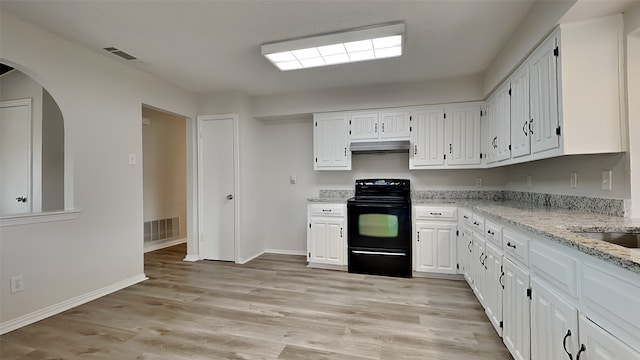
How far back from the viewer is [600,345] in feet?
3.21

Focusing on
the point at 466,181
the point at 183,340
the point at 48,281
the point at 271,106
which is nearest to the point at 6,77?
the point at 48,281

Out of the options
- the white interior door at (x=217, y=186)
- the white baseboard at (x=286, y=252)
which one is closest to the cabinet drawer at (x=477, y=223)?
the white baseboard at (x=286, y=252)

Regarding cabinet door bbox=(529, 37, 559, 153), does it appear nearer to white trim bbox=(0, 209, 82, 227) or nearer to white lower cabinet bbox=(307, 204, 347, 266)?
white lower cabinet bbox=(307, 204, 347, 266)

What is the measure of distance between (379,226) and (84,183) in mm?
3133

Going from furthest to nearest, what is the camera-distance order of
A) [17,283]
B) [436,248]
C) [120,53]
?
[436,248] → [120,53] → [17,283]

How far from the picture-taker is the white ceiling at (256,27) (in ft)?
6.82

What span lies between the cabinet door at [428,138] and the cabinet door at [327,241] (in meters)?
1.32

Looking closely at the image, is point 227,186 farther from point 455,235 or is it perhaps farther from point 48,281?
point 455,235

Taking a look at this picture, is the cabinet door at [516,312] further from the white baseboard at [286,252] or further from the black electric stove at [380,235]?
the white baseboard at [286,252]

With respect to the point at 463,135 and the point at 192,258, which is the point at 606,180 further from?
the point at 192,258

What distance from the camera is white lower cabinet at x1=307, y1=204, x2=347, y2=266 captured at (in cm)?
367

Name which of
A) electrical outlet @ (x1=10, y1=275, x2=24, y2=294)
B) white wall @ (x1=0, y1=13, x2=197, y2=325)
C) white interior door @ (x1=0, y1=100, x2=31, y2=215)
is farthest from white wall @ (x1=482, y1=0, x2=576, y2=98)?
white interior door @ (x1=0, y1=100, x2=31, y2=215)

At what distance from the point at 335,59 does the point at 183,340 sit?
2754 mm

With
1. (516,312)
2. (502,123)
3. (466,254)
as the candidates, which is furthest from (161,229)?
(502,123)
